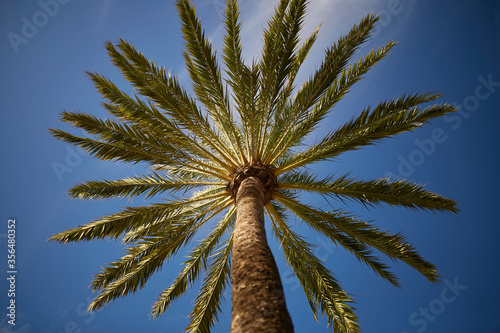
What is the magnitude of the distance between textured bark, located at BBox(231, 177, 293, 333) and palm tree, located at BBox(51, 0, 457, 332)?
3.56 ft

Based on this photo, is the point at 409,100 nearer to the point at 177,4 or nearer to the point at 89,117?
the point at 177,4

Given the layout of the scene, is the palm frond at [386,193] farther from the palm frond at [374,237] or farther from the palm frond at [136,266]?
the palm frond at [136,266]

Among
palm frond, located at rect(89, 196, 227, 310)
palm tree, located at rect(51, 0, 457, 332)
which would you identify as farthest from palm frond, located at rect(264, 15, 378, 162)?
palm frond, located at rect(89, 196, 227, 310)

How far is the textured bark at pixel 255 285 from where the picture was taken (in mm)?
2773

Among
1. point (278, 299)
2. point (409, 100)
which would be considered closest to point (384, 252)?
point (409, 100)

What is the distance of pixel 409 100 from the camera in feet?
21.2

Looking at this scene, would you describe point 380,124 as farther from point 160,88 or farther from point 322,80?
point 160,88

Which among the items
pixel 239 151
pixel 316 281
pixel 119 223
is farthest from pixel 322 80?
pixel 119 223

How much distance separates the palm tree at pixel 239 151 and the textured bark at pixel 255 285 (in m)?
1.09

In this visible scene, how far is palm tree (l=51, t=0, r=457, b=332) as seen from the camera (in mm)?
6254

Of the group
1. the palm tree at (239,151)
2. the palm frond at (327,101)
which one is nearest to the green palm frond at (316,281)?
the palm tree at (239,151)

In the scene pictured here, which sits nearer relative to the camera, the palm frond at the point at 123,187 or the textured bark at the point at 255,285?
the textured bark at the point at 255,285

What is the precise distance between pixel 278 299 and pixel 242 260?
918 millimetres

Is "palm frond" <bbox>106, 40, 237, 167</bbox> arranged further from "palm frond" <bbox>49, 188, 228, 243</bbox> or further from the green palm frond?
the green palm frond
